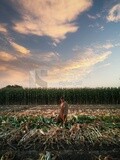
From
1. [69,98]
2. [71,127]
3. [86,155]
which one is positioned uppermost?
[69,98]

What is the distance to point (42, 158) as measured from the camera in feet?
28.5

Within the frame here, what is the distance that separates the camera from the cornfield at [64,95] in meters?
36.1

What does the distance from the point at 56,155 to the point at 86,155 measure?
0.88 m

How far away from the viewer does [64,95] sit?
35.9 m

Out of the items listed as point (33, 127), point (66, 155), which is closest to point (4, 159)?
point (66, 155)

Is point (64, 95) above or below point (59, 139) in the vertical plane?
above

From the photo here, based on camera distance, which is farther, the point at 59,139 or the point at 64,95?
the point at 64,95

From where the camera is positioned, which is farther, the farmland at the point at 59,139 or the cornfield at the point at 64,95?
the cornfield at the point at 64,95

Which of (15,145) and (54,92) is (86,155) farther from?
(54,92)

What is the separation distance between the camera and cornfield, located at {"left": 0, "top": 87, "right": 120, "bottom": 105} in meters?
36.1

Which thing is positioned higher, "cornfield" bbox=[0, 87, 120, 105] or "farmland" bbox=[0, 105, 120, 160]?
"cornfield" bbox=[0, 87, 120, 105]

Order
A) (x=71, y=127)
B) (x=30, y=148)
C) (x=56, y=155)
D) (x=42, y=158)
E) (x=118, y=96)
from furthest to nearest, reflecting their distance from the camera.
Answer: (x=118, y=96)
(x=71, y=127)
(x=30, y=148)
(x=56, y=155)
(x=42, y=158)

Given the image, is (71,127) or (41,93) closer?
(71,127)

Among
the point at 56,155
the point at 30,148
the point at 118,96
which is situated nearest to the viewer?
the point at 56,155
